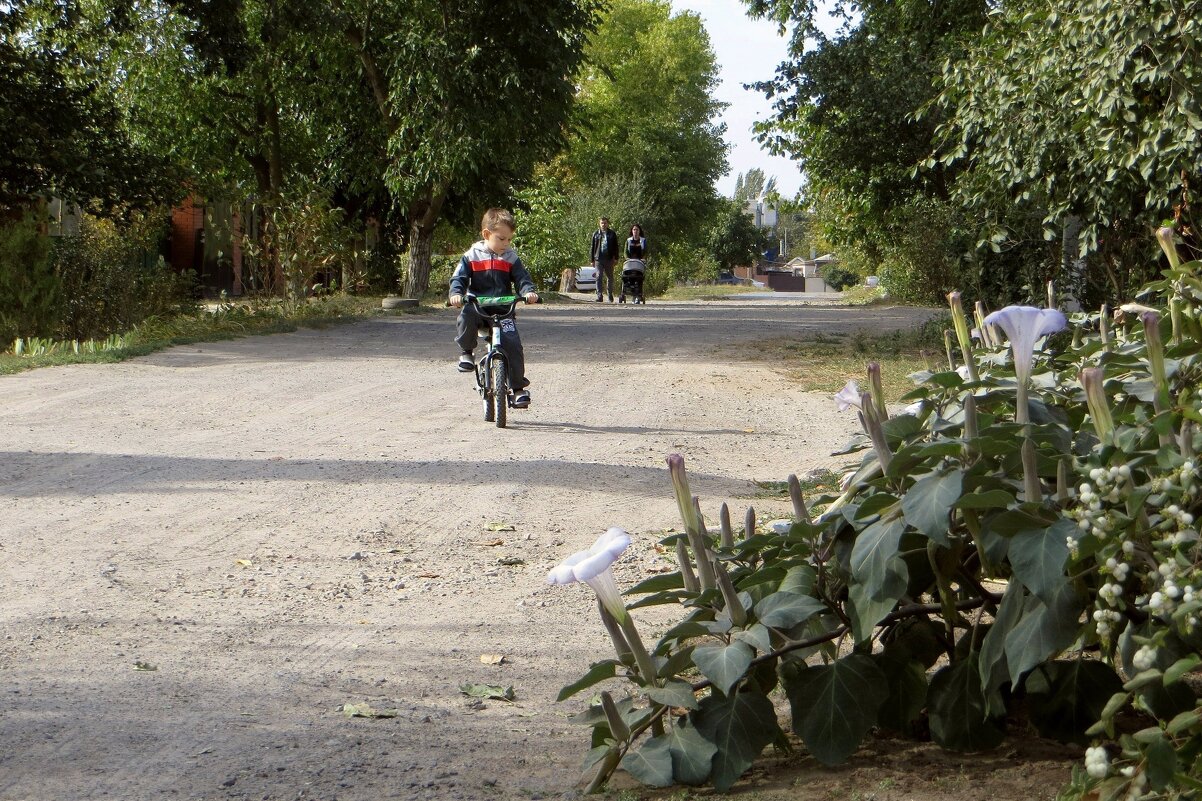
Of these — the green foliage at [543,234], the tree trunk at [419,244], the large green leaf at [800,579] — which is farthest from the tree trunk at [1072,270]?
the green foliage at [543,234]

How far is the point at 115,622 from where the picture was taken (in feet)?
15.3

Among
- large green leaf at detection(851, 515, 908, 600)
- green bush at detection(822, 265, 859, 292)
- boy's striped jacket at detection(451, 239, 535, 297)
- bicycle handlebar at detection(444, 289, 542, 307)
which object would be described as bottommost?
green bush at detection(822, 265, 859, 292)

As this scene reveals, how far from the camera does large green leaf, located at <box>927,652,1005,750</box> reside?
320 centimetres

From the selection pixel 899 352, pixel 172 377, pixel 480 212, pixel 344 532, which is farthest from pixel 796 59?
pixel 344 532

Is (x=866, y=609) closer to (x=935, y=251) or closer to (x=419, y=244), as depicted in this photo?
(x=935, y=251)

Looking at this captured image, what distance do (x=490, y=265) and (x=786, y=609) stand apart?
294 inches

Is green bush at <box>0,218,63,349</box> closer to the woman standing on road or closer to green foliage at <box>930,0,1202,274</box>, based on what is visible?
green foliage at <box>930,0,1202,274</box>

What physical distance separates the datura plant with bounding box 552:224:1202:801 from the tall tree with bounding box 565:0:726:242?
57706mm

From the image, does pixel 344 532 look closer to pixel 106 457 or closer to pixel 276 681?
pixel 276 681

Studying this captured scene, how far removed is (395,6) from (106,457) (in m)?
18.8

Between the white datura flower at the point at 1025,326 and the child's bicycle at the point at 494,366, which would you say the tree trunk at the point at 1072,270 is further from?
the white datura flower at the point at 1025,326

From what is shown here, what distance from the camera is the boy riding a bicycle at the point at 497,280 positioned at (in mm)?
10094

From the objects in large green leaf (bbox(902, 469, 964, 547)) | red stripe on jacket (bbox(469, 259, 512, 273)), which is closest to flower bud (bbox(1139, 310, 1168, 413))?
large green leaf (bbox(902, 469, 964, 547))

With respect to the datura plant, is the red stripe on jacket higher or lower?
higher
